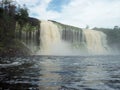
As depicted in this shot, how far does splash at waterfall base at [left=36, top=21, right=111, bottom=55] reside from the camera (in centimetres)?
5319

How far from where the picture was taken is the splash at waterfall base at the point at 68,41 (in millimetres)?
53188

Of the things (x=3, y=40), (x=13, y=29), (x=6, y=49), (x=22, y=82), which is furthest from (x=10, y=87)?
(x=13, y=29)

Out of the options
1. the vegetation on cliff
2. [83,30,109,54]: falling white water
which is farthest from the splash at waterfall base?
the vegetation on cliff

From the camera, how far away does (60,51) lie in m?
56.9

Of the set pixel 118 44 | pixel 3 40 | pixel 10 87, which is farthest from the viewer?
pixel 118 44

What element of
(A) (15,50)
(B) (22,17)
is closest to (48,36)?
(B) (22,17)

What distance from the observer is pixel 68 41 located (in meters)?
60.2

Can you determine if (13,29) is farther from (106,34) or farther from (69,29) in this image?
(106,34)

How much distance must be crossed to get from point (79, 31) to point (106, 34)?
16668mm

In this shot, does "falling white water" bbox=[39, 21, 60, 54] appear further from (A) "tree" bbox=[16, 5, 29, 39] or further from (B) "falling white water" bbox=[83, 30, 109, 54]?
(B) "falling white water" bbox=[83, 30, 109, 54]

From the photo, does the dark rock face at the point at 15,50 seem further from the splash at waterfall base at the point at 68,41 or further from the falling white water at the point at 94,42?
the falling white water at the point at 94,42

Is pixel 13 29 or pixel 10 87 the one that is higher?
pixel 13 29

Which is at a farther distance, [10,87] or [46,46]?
[46,46]

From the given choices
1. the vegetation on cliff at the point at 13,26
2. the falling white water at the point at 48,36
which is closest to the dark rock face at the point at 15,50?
the vegetation on cliff at the point at 13,26
